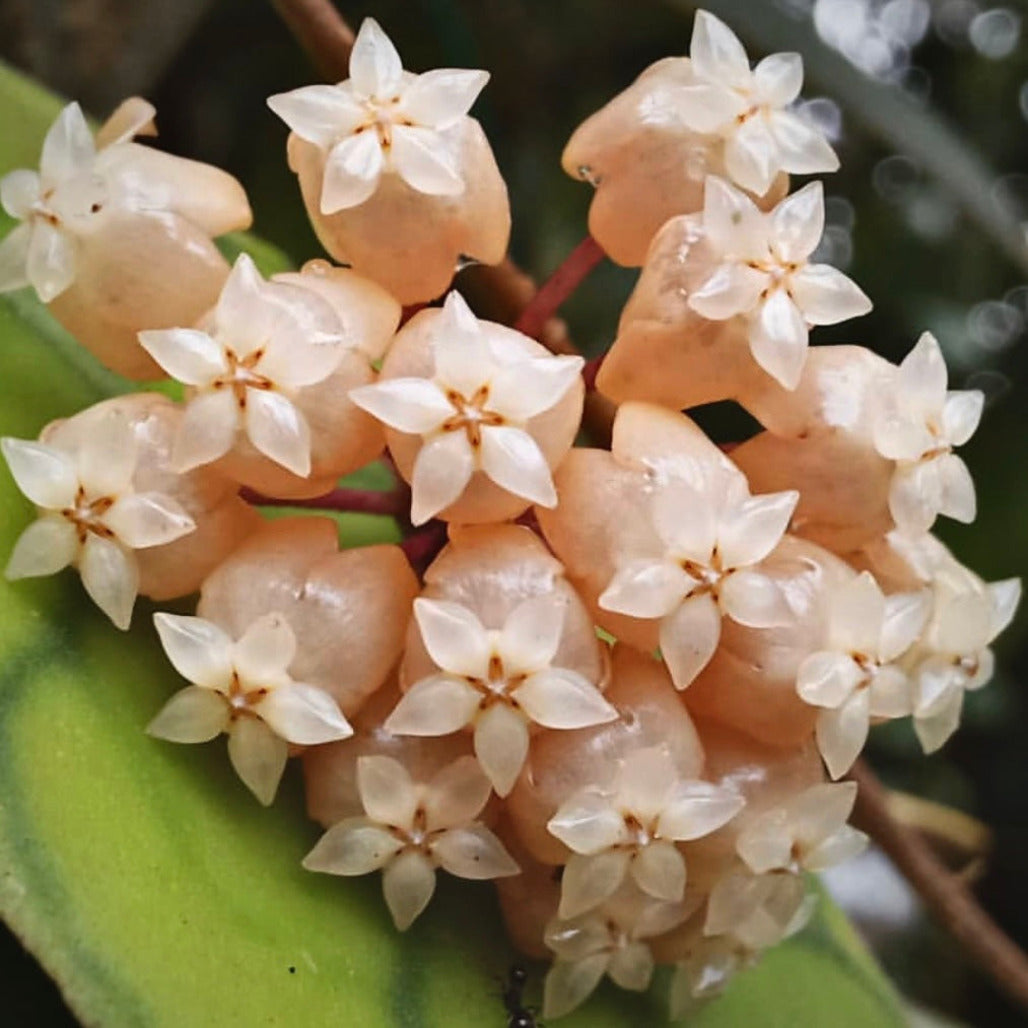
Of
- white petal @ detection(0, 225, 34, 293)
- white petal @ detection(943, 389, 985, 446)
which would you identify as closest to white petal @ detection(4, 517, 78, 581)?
white petal @ detection(0, 225, 34, 293)

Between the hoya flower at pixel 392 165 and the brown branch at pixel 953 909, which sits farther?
the brown branch at pixel 953 909

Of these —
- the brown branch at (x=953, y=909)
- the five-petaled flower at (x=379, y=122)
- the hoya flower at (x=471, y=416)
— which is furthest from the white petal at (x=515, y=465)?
the brown branch at (x=953, y=909)

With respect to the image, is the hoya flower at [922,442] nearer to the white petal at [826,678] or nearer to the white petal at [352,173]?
the white petal at [826,678]

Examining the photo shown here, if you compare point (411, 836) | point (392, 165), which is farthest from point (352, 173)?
point (411, 836)

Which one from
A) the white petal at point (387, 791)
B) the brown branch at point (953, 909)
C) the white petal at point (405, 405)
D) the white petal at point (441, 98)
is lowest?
the brown branch at point (953, 909)

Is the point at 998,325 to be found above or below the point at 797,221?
below

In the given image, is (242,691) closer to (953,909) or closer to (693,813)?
(693,813)

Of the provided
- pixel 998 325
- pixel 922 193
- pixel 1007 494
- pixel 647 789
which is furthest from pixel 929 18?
pixel 647 789

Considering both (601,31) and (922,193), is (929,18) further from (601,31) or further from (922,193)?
(601,31)
